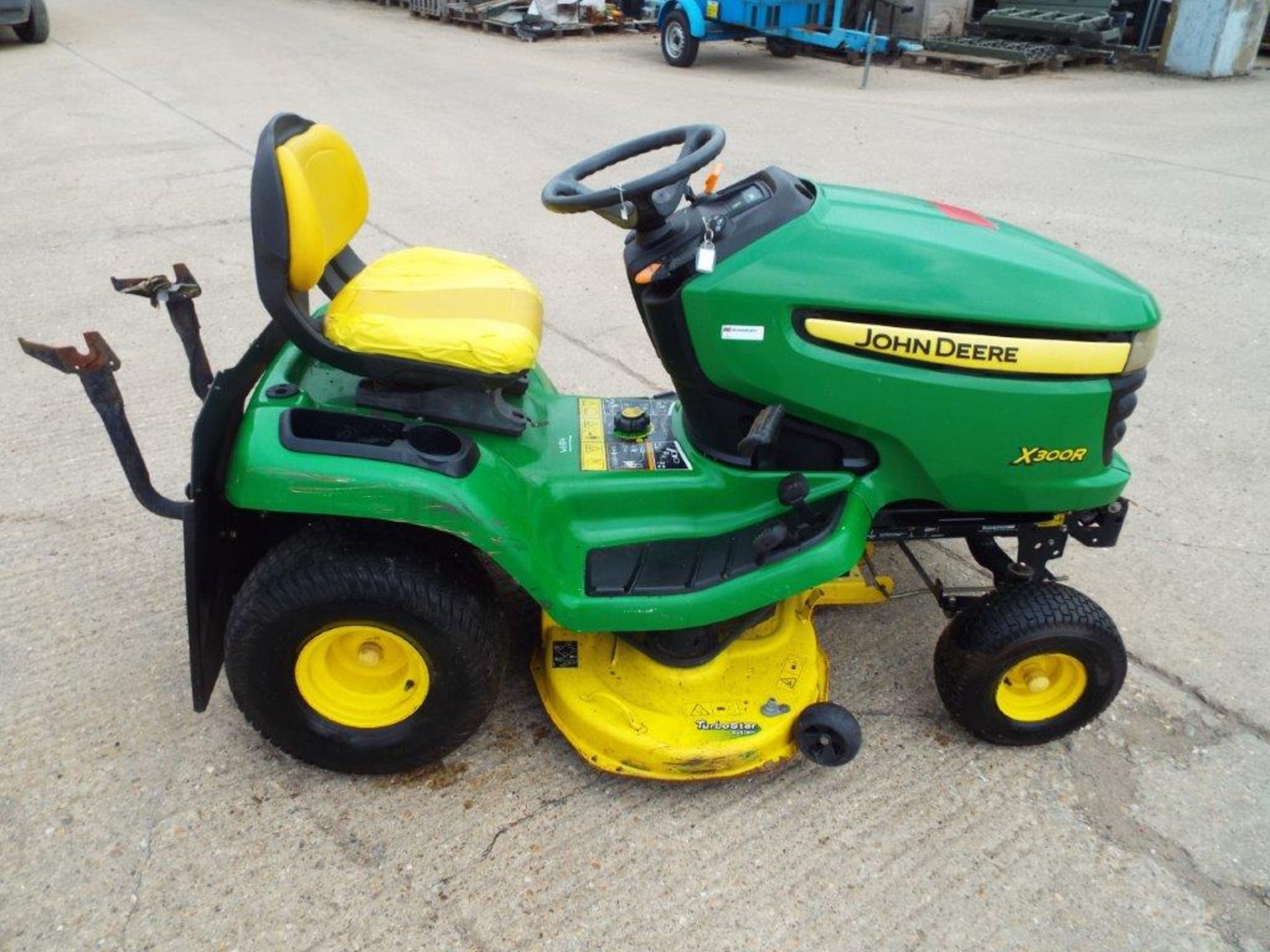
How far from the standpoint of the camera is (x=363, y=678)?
2.07m

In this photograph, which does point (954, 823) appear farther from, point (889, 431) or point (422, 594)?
point (422, 594)

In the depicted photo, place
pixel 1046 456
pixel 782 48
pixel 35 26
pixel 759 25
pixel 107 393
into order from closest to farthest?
pixel 107 393 < pixel 1046 456 < pixel 759 25 < pixel 35 26 < pixel 782 48

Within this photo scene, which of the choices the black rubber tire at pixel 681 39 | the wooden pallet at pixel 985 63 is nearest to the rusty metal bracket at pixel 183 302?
the black rubber tire at pixel 681 39

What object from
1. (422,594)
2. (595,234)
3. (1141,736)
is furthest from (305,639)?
(595,234)

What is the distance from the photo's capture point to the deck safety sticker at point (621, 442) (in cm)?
211

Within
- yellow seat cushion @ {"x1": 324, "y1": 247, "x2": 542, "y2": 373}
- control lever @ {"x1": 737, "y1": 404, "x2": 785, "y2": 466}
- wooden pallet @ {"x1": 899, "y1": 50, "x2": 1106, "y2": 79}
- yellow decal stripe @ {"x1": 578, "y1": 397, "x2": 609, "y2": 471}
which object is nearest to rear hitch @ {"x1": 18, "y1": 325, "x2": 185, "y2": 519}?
yellow seat cushion @ {"x1": 324, "y1": 247, "x2": 542, "y2": 373}

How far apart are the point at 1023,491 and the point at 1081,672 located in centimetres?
45

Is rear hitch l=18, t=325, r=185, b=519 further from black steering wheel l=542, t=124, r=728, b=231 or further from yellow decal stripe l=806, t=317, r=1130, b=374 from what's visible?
yellow decal stripe l=806, t=317, r=1130, b=374

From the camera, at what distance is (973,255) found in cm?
186

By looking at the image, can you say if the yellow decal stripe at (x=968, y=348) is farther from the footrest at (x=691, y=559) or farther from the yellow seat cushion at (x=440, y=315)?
the yellow seat cushion at (x=440, y=315)

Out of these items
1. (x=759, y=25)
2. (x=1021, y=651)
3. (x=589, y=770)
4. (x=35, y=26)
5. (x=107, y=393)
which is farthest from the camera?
→ (x=35, y=26)

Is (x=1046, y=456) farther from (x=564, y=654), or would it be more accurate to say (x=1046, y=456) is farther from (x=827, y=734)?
(x=564, y=654)

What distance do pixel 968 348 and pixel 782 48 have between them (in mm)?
9932

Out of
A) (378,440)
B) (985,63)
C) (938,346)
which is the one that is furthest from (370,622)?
(985,63)
